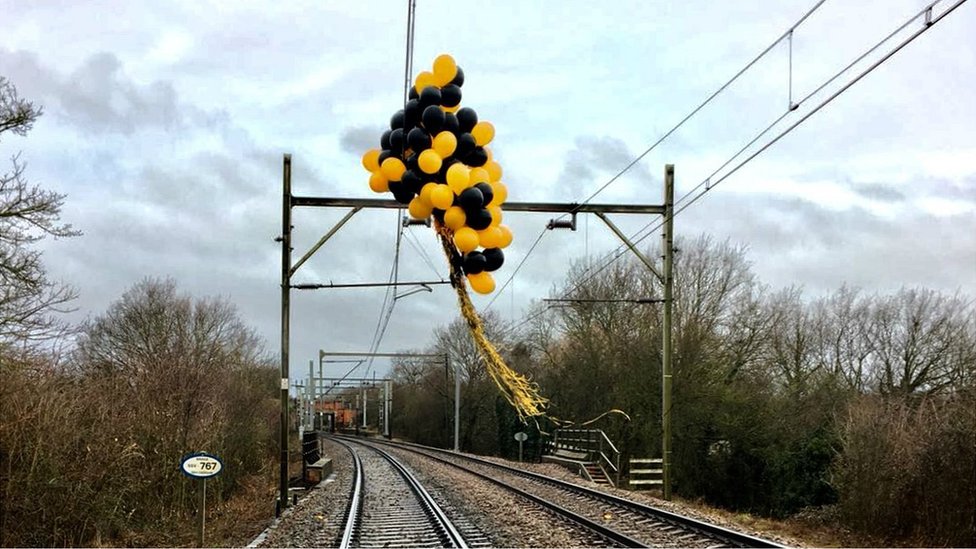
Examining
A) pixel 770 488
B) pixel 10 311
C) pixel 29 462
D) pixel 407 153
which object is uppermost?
pixel 407 153

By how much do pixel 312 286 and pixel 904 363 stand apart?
78.8 feet

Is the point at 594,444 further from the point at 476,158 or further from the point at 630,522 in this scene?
the point at 476,158

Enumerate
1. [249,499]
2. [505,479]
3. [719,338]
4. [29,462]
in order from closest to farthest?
[29,462]
[249,499]
[505,479]
[719,338]

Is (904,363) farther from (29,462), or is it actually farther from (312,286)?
(29,462)

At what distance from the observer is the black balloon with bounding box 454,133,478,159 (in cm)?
774

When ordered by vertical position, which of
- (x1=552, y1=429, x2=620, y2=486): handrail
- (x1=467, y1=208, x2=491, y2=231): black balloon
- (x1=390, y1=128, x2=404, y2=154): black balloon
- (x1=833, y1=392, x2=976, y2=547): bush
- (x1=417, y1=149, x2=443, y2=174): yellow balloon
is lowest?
(x1=552, y1=429, x2=620, y2=486): handrail

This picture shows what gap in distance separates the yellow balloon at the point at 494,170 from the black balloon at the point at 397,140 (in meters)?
0.91

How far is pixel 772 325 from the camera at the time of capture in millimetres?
30859

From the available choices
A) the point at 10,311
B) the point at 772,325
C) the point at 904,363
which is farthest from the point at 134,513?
the point at 904,363

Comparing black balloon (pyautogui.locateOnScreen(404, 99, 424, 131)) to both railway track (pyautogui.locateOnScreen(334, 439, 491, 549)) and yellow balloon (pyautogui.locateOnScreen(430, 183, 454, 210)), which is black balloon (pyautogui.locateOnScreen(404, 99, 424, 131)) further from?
railway track (pyautogui.locateOnScreen(334, 439, 491, 549))

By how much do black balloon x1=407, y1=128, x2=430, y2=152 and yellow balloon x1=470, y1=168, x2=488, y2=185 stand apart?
1.70 feet

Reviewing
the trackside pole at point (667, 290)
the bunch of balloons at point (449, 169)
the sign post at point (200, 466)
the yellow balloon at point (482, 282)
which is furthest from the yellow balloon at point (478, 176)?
the trackside pole at point (667, 290)

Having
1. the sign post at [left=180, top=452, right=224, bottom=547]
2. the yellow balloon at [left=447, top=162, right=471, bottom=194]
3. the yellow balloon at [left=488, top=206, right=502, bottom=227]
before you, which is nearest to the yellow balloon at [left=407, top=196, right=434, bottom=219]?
the yellow balloon at [left=447, top=162, right=471, bottom=194]

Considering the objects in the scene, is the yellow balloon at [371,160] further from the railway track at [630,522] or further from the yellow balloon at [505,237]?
the railway track at [630,522]
